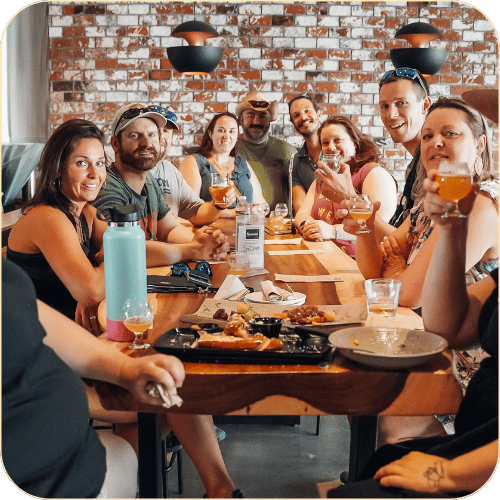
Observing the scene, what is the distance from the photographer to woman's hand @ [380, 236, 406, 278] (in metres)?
1.86

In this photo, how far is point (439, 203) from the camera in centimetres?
114

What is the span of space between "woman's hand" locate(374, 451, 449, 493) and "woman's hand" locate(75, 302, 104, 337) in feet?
2.83

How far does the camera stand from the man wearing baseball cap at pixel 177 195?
3.23 m

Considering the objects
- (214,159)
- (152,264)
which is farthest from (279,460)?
(214,159)

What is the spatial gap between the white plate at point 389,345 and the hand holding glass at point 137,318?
39cm

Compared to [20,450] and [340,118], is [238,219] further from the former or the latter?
[340,118]

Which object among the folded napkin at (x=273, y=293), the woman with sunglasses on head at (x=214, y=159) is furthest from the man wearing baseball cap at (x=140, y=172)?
the woman with sunglasses on head at (x=214, y=159)

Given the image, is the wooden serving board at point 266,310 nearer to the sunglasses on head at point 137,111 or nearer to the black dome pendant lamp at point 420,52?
the black dome pendant lamp at point 420,52

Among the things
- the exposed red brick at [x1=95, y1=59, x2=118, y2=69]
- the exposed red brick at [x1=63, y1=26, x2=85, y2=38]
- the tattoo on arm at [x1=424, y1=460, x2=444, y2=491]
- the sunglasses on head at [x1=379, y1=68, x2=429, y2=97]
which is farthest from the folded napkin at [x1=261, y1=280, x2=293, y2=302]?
the sunglasses on head at [x1=379, y1=68, x2=429, y2=97]

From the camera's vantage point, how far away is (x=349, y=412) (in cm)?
106

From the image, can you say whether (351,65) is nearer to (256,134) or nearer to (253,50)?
(253,50)

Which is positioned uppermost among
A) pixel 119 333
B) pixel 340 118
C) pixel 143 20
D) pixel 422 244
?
pixel 143 20

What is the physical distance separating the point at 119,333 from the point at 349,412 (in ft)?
1.73

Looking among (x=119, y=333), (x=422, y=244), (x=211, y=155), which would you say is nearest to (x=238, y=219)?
(x=422, y=244)
